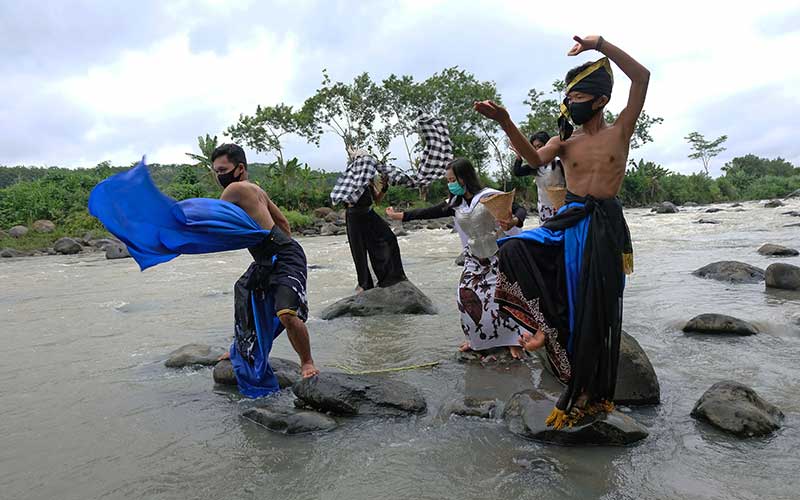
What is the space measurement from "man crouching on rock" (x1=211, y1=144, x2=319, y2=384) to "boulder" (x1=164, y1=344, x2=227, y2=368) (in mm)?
550

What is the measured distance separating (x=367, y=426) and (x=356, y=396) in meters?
0.26

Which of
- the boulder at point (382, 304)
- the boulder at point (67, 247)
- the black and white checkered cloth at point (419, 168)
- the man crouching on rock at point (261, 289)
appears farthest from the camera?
the boulder at point (67, 247)

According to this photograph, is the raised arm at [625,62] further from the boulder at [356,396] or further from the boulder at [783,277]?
the boulder at [783,277]

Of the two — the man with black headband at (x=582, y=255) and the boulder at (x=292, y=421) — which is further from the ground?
the man with black headband at (x=582, y=255)

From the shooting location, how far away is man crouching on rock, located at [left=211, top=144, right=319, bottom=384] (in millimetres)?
4230

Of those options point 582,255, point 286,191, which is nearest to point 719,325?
point 582,255

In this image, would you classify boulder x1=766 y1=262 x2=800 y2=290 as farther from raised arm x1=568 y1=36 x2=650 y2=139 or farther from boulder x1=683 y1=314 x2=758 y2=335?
raised arm x1=568 y1=36 x2=650 y2=139

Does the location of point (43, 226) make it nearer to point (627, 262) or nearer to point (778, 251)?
point (778, 251)

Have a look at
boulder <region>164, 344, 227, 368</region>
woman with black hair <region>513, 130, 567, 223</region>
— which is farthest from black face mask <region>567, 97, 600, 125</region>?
boulder <region>164, 344, 227, 368</region>

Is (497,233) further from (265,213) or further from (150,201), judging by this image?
(150,201)

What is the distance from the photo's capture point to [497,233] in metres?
5.02

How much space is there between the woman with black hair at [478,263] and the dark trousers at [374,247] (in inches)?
99.3

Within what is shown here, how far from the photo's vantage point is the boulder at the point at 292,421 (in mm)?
3508

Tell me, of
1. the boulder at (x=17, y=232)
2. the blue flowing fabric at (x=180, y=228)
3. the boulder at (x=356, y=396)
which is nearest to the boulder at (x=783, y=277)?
the boulder at (x=356, y=396)
